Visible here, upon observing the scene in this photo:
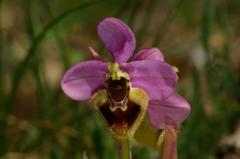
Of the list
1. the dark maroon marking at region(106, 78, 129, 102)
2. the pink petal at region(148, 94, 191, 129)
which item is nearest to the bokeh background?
the pink petal at region(148, 94, 191, 129)

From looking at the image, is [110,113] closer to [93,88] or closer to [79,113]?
[93,88]

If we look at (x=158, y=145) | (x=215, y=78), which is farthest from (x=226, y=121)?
(x=158, y=145)

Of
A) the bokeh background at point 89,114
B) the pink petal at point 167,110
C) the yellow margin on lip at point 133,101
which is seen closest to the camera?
the yellow margin on lip at point 133,101

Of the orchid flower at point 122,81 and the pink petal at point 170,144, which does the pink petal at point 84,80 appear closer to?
the orchid flower at point 122,81

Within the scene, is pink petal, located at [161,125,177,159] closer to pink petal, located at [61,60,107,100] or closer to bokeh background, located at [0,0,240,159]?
pink petal, located at [61,60,107,100]

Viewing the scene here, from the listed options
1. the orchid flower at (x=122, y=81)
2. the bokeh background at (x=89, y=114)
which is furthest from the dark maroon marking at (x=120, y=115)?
the bokeh background at (x=89, y=114)

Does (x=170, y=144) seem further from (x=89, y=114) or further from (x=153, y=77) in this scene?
(x=89, y=114)
